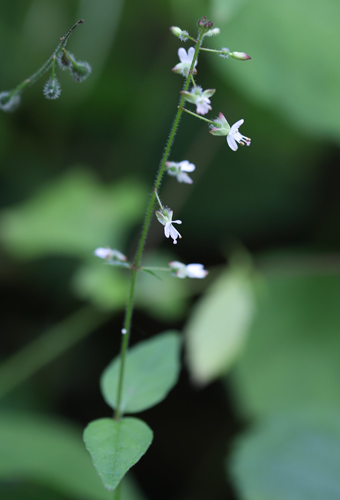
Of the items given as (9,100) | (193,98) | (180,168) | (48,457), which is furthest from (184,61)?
(48,457)

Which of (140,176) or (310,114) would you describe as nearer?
(310,114)

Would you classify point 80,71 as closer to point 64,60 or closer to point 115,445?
point 64,60

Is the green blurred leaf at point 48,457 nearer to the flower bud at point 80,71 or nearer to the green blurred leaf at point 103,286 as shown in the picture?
the green blurred leaf at point 103,286

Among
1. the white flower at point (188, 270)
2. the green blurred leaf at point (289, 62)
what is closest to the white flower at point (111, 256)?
the white flower at point (188, 270)

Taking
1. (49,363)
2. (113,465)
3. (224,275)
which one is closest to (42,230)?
(49,363)

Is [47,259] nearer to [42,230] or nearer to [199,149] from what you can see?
[42,230]

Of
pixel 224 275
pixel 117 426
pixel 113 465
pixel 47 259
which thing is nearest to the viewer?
pixel 113 465
